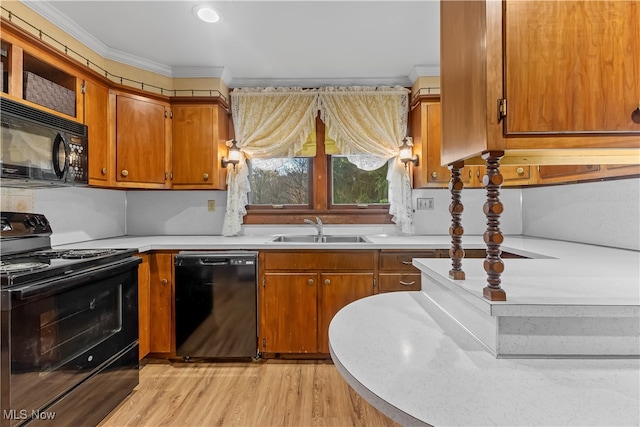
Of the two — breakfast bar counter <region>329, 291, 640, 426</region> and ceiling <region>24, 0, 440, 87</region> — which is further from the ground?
ceiling <region>24, 0, 440, 87</region>

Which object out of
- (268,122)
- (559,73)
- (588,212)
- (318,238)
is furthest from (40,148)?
(588,212)

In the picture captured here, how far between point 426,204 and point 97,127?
9.21ft

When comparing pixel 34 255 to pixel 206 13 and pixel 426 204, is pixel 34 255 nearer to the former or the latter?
pixel 206 13

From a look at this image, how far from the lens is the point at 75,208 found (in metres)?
2.42

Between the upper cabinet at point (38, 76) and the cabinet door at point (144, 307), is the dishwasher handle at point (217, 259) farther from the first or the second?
the upper cabinet at point (38, 76)

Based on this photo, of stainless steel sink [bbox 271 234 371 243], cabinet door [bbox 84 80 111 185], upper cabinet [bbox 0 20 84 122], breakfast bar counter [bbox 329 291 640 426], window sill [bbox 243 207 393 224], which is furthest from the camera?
window sill [bbox 243 207 393 224]

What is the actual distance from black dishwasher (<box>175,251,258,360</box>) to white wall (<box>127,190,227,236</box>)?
685 mm

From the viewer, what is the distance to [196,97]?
2695 millimetres

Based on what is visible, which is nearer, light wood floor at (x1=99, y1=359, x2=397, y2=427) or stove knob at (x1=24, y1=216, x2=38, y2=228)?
light wood floor at (x1=99, y1=359, x2=397, y2=427)

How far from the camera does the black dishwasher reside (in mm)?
2371

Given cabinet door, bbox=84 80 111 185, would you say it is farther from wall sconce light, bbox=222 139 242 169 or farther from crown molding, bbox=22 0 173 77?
wall sconce light, bbox=222 139 242 169

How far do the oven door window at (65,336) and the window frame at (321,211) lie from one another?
52.7 inches

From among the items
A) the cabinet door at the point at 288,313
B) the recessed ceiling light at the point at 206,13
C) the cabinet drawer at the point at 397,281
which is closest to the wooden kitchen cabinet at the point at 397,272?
the cabinet drawer at the point at 397,281

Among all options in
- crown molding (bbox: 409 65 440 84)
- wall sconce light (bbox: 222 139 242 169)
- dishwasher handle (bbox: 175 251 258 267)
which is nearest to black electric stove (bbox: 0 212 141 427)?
dishwasher handle (bbox: 175 251 258 267)
